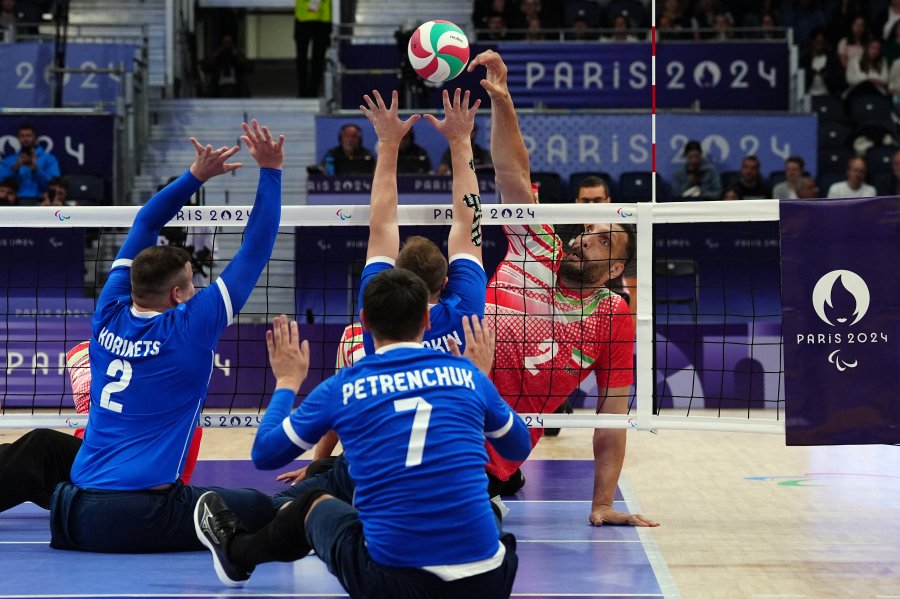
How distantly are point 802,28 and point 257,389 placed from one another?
9.88 m

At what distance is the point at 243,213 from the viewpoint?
586 centimetres

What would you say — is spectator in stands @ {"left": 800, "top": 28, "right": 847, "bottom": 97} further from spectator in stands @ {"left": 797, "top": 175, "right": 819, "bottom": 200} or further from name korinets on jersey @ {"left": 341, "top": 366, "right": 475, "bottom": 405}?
name korinets on jersey @ {"left": 341, "top": 366, "right": 475, "bottom": 405}

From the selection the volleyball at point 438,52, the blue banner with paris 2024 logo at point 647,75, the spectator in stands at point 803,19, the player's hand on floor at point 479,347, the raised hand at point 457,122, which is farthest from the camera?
the spectator in stands at point 803,19

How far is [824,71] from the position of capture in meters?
15.4

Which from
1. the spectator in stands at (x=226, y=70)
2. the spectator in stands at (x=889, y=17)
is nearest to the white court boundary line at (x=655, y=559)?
the spectator in stands at (x=889, y=17)

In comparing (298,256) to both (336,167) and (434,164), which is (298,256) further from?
(434,164)

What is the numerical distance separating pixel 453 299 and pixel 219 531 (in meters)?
1.39

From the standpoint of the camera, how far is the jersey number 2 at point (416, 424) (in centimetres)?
368

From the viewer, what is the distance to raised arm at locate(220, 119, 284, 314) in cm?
501

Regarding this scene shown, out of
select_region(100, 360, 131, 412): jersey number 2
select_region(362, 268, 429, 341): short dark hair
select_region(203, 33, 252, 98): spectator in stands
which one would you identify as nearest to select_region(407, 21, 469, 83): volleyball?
select_region(100, 360, 131, 412): jersey number 2

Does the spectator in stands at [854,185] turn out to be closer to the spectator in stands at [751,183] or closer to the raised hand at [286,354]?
the spectator in stands at [751,183]

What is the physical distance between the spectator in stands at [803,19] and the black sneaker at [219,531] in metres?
13.9

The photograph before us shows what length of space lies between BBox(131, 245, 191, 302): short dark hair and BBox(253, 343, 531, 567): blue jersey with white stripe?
1387 mm

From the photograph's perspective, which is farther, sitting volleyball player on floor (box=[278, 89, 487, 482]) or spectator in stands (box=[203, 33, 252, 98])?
spectator in stands (box=[203, 33, 252, 98])
